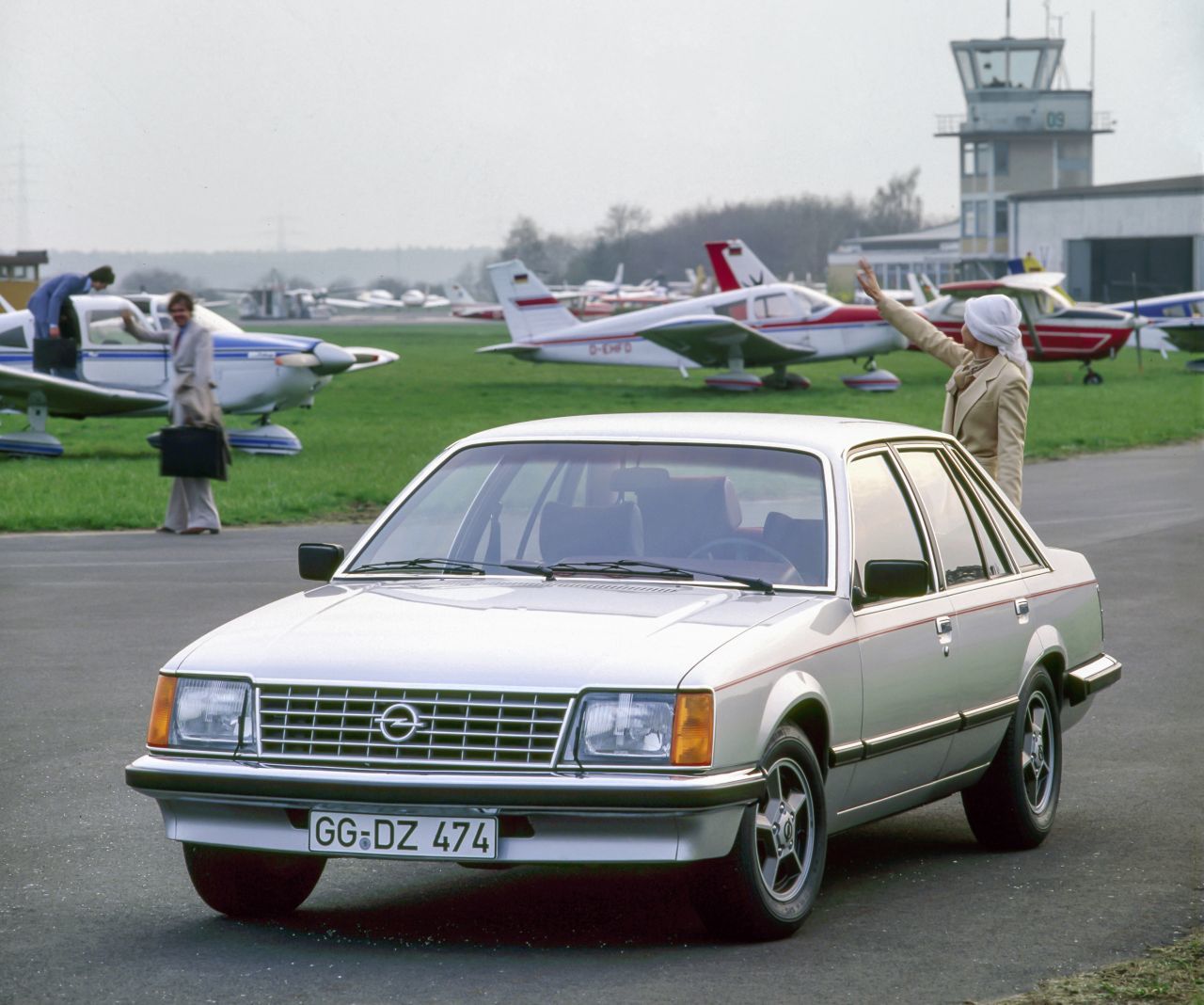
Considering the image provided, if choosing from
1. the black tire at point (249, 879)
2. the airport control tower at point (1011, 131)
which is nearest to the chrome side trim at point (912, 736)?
the black tire at point (249, 879)

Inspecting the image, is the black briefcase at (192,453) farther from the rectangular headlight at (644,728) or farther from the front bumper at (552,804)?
the rectangular headlight at (644,728)

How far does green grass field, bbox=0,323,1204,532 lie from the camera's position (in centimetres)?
2183

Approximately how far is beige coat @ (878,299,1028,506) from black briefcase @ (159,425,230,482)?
981 cm

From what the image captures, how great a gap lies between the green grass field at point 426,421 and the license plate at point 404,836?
15.4 metres

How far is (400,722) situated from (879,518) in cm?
199

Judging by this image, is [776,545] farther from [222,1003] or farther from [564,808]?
[222,1003]

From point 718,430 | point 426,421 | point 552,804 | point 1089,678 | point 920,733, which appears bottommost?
point 426,421

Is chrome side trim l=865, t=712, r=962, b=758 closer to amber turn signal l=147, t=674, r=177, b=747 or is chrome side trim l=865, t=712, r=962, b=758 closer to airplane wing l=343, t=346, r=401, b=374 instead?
amber turn signal l=147, t=674, r=177, b=747

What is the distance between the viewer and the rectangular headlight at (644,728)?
515cm

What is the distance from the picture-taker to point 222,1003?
4.89 m

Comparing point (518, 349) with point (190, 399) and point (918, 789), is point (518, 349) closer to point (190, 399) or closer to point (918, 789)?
point (190, 399)

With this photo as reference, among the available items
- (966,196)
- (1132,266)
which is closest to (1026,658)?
(1132,266)

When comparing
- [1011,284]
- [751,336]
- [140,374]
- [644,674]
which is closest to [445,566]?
[644,674]

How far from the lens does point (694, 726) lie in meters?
5.15
